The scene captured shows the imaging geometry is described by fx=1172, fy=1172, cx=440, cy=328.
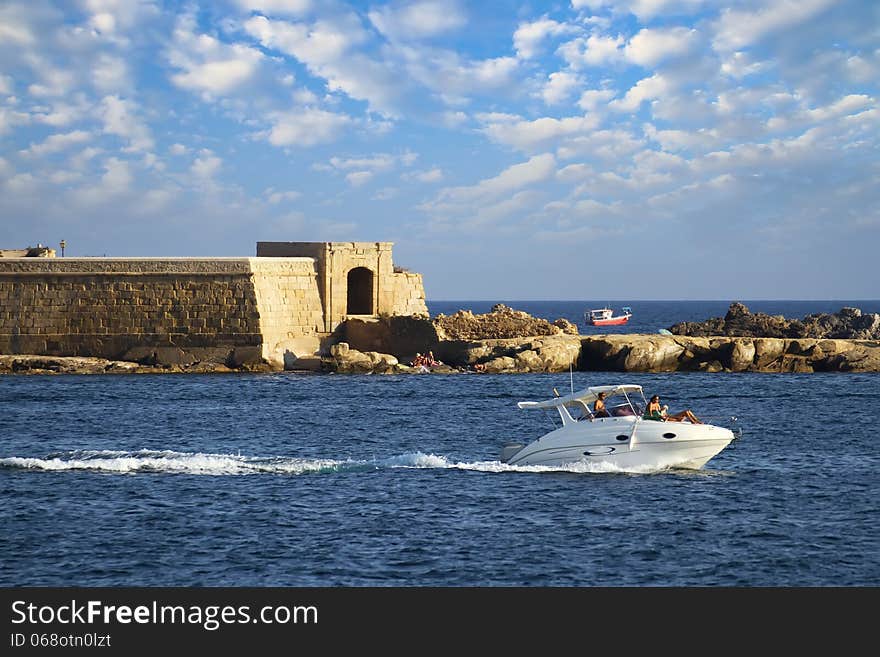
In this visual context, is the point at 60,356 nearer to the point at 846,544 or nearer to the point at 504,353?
the point at 504,353

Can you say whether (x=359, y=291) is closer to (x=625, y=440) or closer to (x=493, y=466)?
(x=493, y=466)

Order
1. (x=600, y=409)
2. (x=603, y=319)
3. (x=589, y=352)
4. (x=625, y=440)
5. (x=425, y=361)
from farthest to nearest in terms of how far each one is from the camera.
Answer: (x=603, y=319) → (x=589, y=352) → (x=425, y=361) → (x=600, y=409) → (x=625, y=440)

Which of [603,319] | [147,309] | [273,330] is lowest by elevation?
[603,319]

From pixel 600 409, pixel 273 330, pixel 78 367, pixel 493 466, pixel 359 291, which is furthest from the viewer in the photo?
pixel 359 291

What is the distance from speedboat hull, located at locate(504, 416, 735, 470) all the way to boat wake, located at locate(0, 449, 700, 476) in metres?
0.21

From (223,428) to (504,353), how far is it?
69.8 feet

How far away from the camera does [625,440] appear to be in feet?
80.5

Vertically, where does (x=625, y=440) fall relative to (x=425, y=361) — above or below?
below

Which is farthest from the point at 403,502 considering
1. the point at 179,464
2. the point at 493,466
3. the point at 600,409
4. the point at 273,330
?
the point at 273,330

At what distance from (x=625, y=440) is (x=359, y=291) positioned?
110ft

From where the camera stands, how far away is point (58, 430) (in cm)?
3291

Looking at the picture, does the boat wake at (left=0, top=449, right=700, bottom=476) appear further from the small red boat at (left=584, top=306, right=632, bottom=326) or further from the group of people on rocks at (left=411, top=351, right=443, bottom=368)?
the small red boat at (left=584, top=306, right=632, bottom=326)
